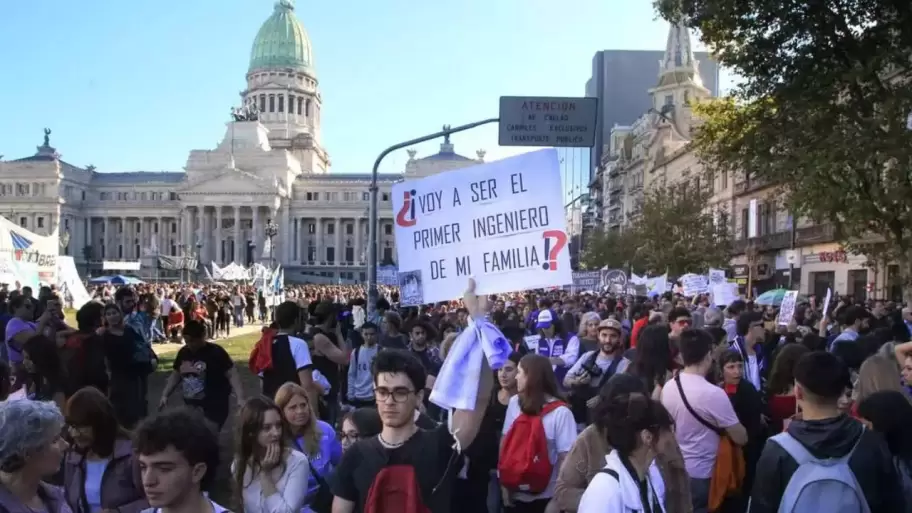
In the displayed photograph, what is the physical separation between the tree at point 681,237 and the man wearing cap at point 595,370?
33.6 meters

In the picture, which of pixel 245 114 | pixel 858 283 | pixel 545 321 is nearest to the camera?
pixel 545 321

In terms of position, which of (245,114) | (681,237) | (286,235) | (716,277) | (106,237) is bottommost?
(716,277)

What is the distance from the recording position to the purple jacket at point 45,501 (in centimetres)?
310

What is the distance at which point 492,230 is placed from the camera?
4547 mm

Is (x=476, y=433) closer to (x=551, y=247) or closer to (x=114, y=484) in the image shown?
(x=551, y=247)

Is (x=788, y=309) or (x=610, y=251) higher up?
(x=610, y=251)

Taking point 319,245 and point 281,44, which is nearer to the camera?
point 319,245

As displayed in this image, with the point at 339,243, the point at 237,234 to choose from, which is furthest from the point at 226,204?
the point at 339,243

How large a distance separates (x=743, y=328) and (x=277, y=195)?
4138 inches

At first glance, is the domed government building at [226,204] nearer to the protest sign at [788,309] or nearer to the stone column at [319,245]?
the stone column at [319,245]

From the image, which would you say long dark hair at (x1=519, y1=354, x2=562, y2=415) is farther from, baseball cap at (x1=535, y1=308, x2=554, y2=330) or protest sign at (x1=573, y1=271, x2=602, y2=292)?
protest sign at (x1=573, y1=271, x2=602, y2=292)

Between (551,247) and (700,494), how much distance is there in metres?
2.06

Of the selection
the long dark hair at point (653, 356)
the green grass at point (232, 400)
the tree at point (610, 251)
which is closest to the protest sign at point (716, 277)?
the green grass at point (232, 400)

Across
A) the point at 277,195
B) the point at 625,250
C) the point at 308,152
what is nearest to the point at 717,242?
the point at 625,250
